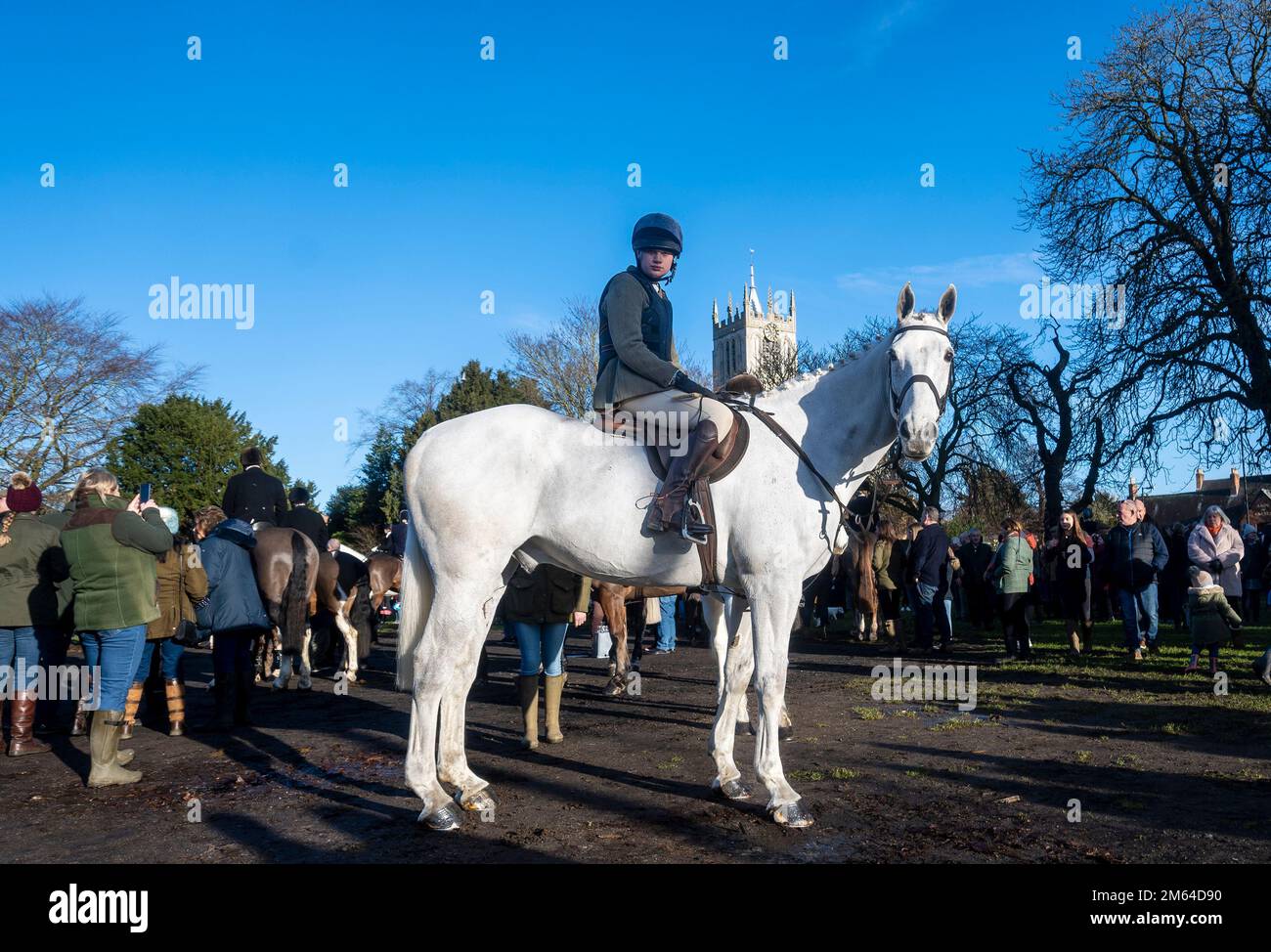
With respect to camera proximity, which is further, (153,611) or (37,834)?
(153,611)

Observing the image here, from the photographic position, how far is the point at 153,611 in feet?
22.4

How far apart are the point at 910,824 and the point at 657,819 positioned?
144cm

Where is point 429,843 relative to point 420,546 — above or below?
below

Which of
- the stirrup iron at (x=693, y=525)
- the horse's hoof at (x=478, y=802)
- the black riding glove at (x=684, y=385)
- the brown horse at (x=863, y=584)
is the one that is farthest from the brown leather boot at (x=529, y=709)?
the brown horse at (x=863, y=584)

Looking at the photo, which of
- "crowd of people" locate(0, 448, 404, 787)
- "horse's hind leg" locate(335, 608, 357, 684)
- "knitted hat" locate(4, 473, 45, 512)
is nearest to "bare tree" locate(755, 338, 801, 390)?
"horse's hind leg" locate(335, 608, 357, 684)

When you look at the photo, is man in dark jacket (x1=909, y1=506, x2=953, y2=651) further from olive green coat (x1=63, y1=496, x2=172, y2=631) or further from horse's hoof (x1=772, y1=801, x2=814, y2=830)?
olive green coat (x1=63, y1=496, x2=172, y2=631)

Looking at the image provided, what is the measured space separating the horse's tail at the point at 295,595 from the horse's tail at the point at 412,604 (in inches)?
225

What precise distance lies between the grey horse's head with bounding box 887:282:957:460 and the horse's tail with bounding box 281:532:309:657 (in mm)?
8160

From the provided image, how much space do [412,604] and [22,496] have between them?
4.91 metres

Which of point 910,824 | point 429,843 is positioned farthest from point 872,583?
point 429,843

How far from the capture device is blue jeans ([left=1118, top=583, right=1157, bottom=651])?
12227 millimetres

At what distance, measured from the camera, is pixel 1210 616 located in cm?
1030
